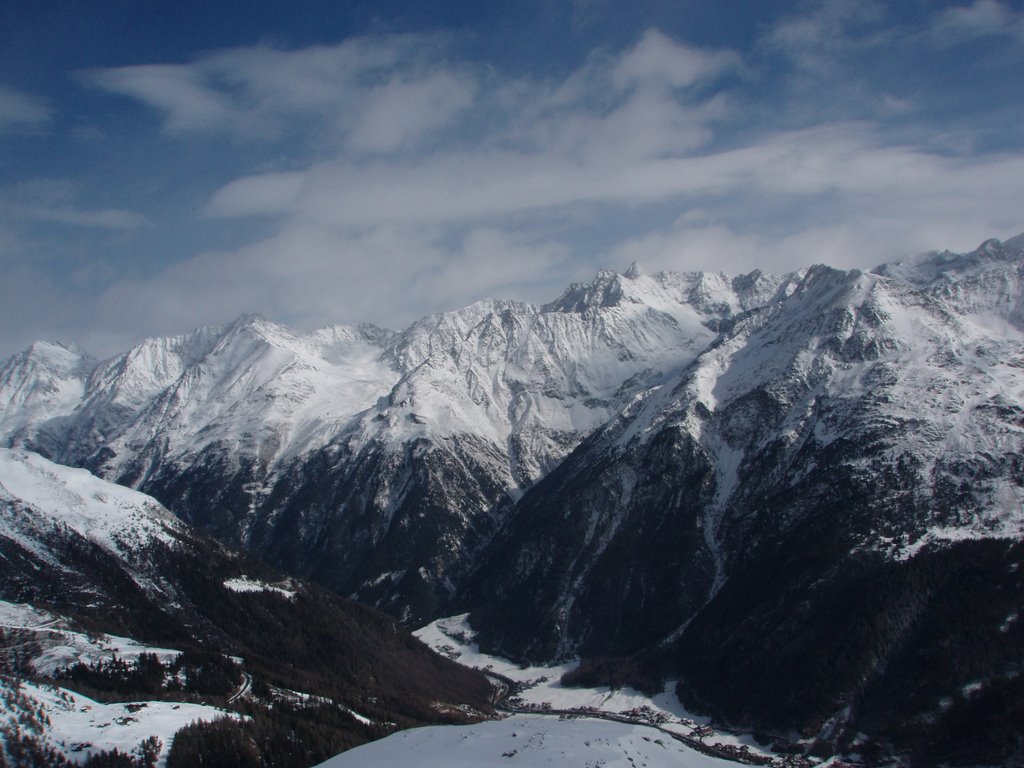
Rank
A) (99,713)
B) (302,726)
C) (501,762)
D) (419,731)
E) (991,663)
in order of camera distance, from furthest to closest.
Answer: (991,663) → (302,726) → (99,713) → (419,731) → (501,762)

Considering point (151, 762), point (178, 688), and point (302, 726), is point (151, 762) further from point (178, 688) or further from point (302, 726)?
point (178, 688)

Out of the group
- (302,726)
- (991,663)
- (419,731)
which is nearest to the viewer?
(419,731)

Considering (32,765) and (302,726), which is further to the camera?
(302,726)

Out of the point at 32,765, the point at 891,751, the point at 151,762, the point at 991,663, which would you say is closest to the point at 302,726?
the point at 151,762

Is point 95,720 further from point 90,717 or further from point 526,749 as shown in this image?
point 526,749

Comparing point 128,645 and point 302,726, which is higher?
point 128,645

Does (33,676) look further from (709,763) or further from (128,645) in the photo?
(709,763)

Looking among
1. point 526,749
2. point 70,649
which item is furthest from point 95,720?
point 526,749

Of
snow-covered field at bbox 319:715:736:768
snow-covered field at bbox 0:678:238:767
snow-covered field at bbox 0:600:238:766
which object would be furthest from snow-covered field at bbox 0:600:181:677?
snow-covered field at bbox 319:715:736:768

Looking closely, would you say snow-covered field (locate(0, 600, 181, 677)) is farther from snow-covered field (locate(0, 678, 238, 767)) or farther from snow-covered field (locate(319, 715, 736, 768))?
snow-covered field (locate(319, 715, 736, 768))
